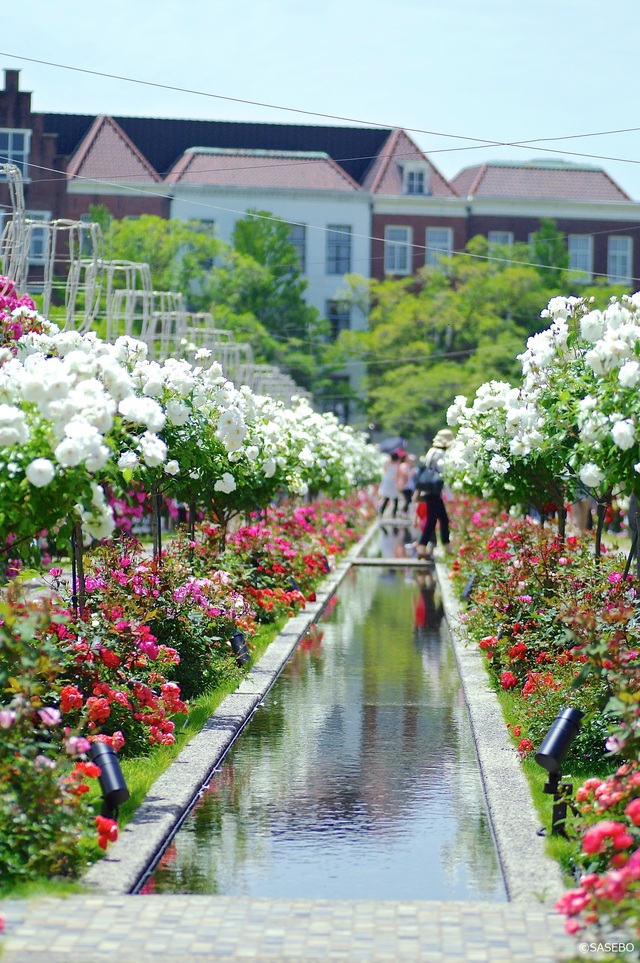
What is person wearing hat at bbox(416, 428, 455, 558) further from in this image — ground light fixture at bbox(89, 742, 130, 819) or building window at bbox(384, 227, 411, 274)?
building window at bbox(384, 227, 411, 274)

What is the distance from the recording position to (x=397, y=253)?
63.2m

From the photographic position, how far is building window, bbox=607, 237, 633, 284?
64.2 m

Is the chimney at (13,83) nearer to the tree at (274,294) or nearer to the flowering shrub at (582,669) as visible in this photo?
the tree at (274,294)

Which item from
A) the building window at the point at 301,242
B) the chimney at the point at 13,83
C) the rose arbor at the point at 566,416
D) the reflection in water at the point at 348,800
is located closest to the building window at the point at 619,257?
the building window at the point at 301,242

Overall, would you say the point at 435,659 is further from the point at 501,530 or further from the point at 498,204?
the point at 498,204

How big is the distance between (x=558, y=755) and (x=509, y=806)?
54cm

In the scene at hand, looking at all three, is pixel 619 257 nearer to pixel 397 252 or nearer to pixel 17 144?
pixel 397 252

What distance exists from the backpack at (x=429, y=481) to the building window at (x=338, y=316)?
4009cm

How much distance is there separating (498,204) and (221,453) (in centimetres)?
5399

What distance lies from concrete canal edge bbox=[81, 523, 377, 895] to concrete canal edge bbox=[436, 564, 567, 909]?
1.43 meters

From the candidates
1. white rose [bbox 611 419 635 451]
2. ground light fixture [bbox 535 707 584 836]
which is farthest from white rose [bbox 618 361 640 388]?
ground light fixture [bbox 535 707 584 836]

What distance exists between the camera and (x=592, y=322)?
7402 millimetres

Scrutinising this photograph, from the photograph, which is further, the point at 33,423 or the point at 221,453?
the point at 221,453

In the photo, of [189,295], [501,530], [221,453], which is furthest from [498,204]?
[221,453]
